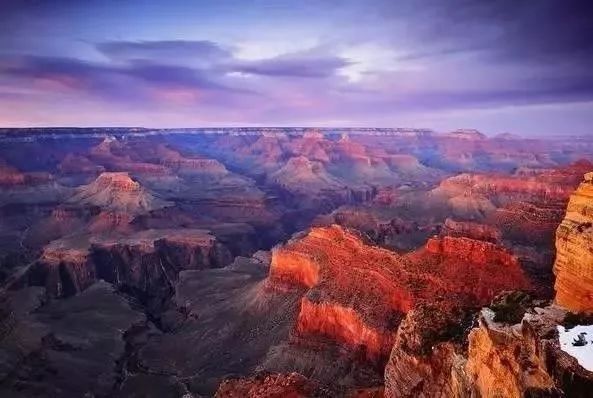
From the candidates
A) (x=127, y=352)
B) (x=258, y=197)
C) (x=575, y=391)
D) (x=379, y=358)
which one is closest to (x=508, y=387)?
(x=575, y=391)

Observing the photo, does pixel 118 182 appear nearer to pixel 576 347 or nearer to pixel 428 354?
pixel 428 354

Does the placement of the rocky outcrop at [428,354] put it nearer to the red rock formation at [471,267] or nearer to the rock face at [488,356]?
the rock face at [488,356]

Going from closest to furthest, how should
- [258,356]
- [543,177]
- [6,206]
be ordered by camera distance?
1. [258,356]
2. [543,177]
3. [6,206]

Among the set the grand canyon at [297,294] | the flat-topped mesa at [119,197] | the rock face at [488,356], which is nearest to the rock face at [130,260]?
the grand canyon at [297,294]

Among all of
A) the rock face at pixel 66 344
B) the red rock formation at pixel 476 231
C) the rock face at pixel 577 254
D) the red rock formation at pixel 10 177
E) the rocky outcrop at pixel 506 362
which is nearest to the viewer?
the rocky outcrop at pixel 506 362

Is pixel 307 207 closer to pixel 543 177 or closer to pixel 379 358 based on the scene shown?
pixel 543 177

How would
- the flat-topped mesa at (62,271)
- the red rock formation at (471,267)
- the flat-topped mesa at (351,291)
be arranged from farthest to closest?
1. the flat-topped mesa at (62,271)
2. the flat-topped mesa at (351,291)
3. the red rock formation at (471,267)
